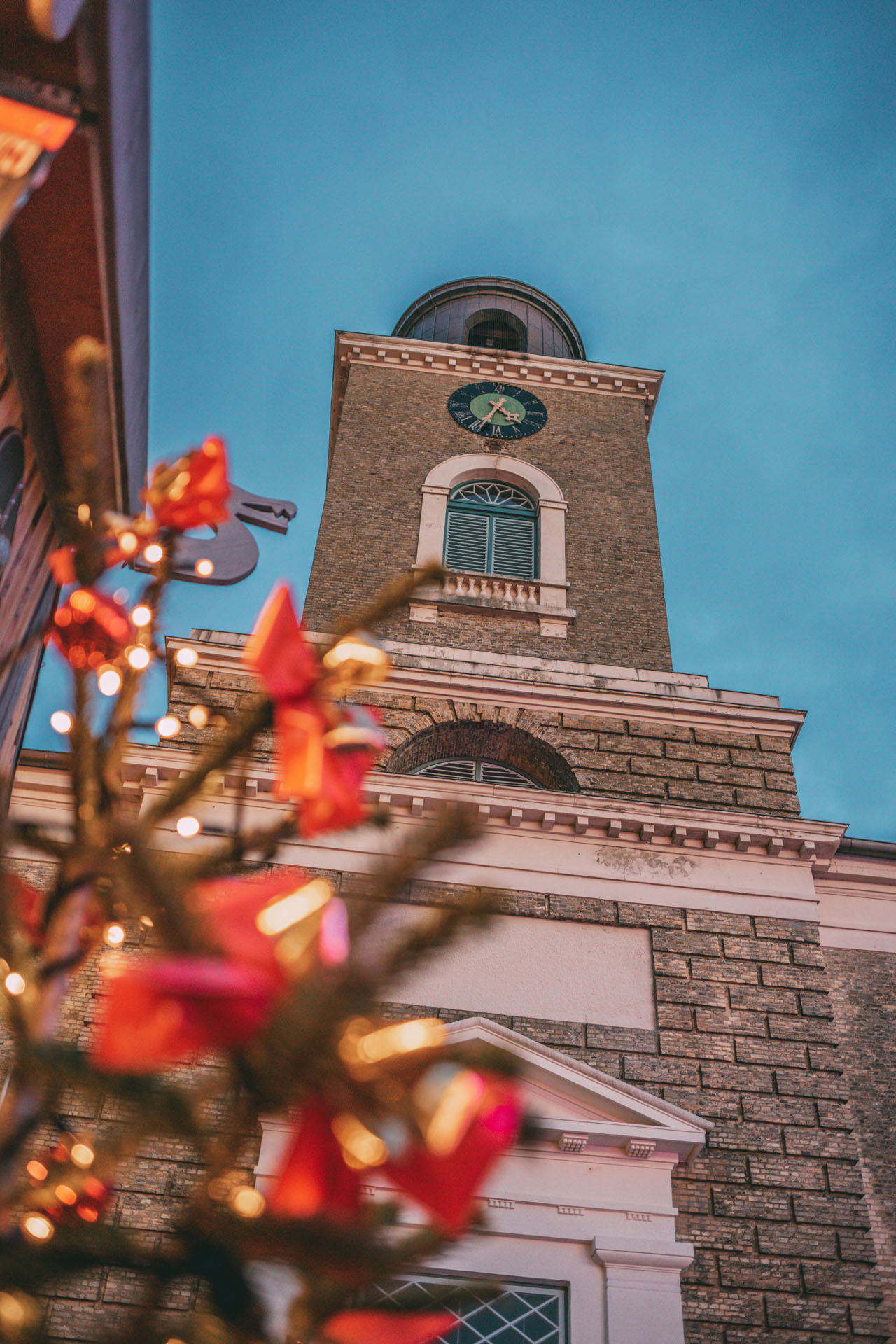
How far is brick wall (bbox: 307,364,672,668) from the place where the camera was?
15.0 m

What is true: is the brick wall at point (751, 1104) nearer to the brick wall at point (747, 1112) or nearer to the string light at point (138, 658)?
the brick wall at point (747, 1112)

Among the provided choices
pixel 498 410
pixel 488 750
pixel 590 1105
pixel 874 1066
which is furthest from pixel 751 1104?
pixel 498 410

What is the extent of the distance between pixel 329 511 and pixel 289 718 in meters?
15.0

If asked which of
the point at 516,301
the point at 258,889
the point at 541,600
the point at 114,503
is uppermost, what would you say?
the point at 516,301

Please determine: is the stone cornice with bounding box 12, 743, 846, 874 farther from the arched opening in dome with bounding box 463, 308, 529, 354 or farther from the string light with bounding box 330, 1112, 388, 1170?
the arched opening in dome with bounding box 463, 308, 529, 354

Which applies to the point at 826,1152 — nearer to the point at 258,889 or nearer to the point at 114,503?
the point at 114,503

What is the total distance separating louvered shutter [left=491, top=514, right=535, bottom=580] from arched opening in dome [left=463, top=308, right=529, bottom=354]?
11.1 meters

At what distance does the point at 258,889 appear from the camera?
159 cm

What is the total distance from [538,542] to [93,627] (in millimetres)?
14191

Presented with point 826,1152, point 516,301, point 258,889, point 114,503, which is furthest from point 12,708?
point 516,301

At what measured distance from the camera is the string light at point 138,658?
3148 mm

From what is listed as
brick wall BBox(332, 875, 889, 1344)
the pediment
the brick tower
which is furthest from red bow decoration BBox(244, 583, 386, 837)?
the pediment

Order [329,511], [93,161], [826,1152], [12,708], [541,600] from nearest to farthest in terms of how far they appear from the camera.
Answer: [93,161] → [12,708] → [826,1152] → [541,600] → [329,511]

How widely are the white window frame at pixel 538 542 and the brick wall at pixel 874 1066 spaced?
6.14 metres
